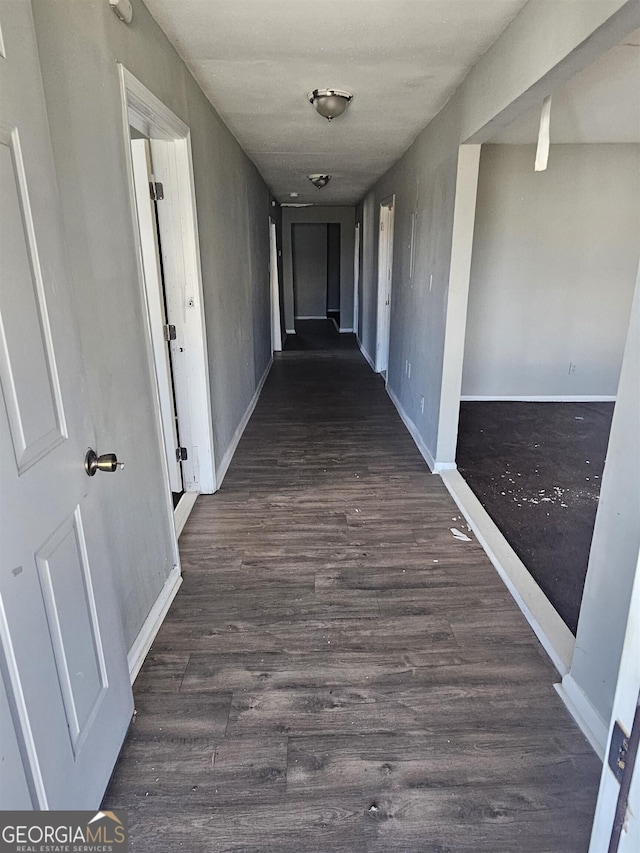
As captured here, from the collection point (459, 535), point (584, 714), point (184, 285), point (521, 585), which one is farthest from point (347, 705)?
point (184, 285)

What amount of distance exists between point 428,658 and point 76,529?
134 cm

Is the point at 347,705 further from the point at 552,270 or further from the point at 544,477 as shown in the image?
the point at 552,270

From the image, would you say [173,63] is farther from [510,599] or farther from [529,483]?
[529,483]

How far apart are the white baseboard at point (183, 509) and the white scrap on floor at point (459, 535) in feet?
4.87

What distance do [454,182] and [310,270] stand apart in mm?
9197

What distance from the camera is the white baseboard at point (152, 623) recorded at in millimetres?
1811

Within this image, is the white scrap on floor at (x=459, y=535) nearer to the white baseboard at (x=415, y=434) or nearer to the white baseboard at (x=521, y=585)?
the white baseboard at (x=521, y=585)

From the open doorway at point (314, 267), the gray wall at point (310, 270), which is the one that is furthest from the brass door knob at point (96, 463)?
the gray wall at point (310, 270)

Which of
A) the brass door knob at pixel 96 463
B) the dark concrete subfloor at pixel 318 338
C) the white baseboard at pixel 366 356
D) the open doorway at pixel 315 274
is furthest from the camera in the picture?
the open doorway at pixel 315 274

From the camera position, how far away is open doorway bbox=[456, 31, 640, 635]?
3.67 m

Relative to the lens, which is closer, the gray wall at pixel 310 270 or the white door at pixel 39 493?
the white door at pixel 39 493

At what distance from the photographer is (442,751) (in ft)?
4.99

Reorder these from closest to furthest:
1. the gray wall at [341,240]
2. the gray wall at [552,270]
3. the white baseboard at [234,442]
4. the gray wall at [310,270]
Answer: the white baseboard at [234,442]
the gray wall at [552,270]
the gray wall at [341,240]
the gray wall at [310,270]

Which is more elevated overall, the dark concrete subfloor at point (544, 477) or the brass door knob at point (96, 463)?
the brass door knob at point (96, 463)
